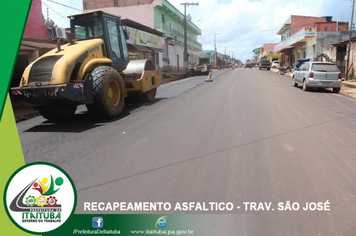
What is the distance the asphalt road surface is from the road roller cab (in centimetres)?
63

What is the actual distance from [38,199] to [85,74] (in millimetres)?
4951

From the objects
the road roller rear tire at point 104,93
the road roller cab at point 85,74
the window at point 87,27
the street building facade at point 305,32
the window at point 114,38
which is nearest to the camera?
the road roller cab at point 85,74

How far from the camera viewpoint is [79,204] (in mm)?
3312

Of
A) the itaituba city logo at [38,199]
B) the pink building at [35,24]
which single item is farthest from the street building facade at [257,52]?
the itaituba city logo at [38,199]

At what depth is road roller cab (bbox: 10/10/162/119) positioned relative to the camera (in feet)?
21.5

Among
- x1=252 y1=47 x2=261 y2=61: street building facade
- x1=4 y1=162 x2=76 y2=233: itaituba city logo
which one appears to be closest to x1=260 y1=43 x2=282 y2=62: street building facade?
x1=252 y1=47 x2=261 y2=61: street building facade

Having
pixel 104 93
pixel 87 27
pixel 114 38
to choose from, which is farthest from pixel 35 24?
pixel 104 93

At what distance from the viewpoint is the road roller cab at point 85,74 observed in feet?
21.5

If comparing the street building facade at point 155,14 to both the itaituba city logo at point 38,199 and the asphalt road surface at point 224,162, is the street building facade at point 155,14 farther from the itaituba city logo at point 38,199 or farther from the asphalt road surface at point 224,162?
the itaituba city logo at point 38,199

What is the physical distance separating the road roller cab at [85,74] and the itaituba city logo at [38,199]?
3.50 m

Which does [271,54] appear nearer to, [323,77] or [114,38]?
[323,77]

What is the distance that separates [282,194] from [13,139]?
16.4 ft

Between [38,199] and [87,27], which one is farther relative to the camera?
[87,27]

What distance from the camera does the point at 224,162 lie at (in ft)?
14.6
